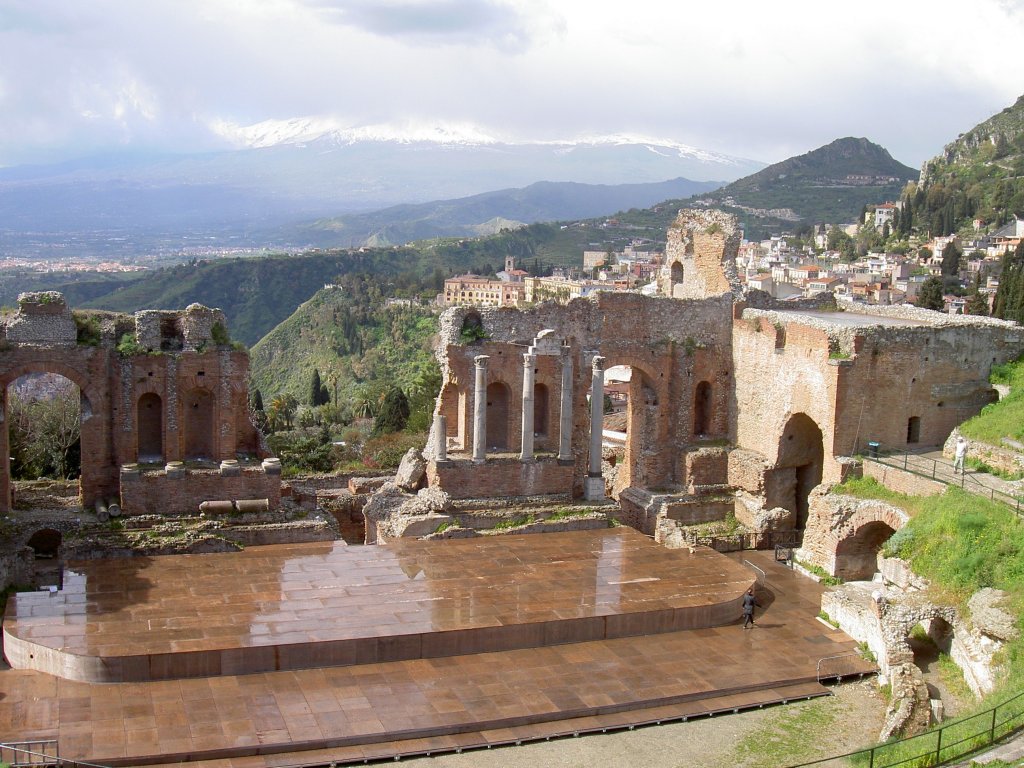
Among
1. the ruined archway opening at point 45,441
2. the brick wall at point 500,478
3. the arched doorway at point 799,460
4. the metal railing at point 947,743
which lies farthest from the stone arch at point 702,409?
the ruined archway opening at point 45,441

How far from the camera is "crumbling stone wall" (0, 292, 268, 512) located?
883 inches

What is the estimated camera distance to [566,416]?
84.2 feet

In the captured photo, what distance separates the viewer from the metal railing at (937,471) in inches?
823

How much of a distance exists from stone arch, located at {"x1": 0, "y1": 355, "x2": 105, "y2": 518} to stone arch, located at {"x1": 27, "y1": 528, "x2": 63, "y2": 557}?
882mm

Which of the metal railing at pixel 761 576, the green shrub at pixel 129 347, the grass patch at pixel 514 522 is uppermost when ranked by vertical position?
the green shrub at pixel 129 347

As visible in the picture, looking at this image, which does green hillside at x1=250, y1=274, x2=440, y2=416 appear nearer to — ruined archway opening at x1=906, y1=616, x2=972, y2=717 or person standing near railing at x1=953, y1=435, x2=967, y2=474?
person standing near railing at x1=953, y1=435, x2=967, y2=474

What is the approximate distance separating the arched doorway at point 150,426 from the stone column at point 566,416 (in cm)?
900

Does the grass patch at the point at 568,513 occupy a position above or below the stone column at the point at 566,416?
below

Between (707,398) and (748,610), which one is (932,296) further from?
(748,610)

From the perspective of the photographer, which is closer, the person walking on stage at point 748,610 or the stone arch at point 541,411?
the person walking on stage at point 748,610

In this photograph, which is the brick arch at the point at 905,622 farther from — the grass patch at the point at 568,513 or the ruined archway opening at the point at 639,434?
the ruined archway opening at the point at 639,434

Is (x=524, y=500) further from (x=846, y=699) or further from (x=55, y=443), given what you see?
(x=55, y=443)

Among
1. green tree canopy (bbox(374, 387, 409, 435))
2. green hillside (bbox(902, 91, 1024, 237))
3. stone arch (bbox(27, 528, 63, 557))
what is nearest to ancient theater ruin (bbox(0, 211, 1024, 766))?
stone arch (bbox(27, 528, 63, 557))

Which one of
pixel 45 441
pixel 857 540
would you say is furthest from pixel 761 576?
pixel 45 441
